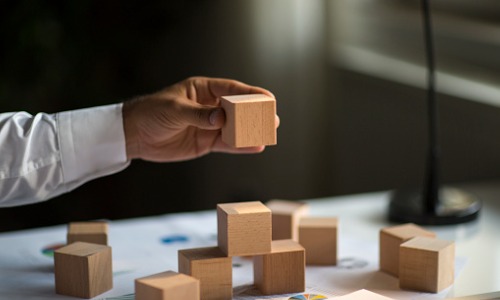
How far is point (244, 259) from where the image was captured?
129cm

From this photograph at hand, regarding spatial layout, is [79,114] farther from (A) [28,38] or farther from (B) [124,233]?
(A) [28,38]

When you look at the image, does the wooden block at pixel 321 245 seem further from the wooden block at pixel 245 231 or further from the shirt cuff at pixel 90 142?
the shirt cuff at pixel 90 142

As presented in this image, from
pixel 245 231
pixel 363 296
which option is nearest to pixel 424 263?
pixel 363 296

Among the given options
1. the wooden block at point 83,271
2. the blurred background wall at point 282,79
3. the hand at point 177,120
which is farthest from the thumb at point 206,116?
the blurred background wall at point 282,79

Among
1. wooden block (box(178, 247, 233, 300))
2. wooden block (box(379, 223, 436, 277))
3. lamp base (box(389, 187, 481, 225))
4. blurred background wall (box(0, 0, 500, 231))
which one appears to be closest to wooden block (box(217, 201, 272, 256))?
wooden block (box(178, 247, 233, 300))

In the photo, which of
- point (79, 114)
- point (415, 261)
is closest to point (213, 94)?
point (79, 114)

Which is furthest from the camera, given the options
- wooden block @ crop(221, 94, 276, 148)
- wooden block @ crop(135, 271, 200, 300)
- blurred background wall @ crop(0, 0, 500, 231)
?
blurred background wall @ crop(0, 0, 500, 231)

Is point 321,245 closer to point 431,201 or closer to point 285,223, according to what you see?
point 285,223

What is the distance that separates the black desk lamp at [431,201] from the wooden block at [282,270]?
437mm

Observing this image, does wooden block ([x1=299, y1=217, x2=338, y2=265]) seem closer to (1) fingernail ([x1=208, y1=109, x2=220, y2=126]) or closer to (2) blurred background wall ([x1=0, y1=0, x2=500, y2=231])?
(1) fingernail ([x1=208, y1=109, x2=220, y2=126])

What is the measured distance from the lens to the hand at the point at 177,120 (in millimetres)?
1226

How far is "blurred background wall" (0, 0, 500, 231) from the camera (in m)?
2.09

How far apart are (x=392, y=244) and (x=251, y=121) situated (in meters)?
0.31

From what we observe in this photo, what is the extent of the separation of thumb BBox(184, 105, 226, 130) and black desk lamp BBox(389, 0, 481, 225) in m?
0.49
